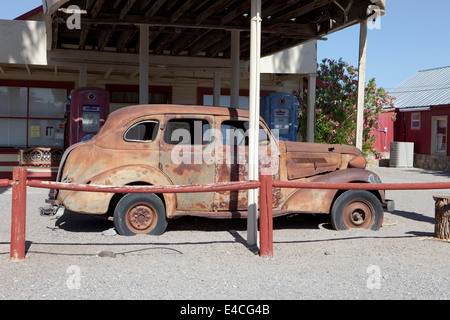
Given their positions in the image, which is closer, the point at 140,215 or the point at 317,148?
the point at 140,215

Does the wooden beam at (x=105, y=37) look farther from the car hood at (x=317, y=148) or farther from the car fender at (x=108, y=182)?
the car hood at (x=317, y=148)

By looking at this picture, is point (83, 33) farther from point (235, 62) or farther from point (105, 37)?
point (235, 62)

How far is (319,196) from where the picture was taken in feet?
25.2

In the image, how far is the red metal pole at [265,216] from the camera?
595 centimetres

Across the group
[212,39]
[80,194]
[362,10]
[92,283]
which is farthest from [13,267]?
[212,39]

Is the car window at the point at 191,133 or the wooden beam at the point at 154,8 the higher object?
the wooden beam at the point at 154,8

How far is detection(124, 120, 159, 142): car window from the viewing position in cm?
740

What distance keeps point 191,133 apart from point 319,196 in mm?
2086

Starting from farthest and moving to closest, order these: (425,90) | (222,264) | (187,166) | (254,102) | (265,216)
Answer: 1. (425,90)
2. (187,166)
3. (254,102)
4. (265,216)
5. (222,264)

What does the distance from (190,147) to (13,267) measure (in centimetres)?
295

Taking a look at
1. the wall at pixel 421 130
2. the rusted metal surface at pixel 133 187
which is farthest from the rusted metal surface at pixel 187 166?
the wall at pixel 421 130

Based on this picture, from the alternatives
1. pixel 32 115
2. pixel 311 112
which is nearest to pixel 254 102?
pixel 311 112

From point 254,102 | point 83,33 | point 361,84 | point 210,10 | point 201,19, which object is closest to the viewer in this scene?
point 254,102

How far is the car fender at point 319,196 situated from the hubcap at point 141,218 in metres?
1.88
